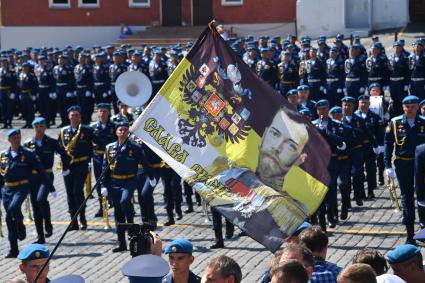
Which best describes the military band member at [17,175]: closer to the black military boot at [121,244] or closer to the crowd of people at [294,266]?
the black military boot at [121,244]

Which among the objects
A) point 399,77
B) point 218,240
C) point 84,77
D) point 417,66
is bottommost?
point 218,240

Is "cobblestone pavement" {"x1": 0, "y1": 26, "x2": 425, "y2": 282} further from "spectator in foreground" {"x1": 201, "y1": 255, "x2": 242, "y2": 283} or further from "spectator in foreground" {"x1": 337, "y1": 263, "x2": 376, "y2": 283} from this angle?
"spectator in foreground" {"x1": 337, "y1": 263, "x2": 376, "y2": 283}

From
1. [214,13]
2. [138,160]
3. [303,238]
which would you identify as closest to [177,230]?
[138,160]

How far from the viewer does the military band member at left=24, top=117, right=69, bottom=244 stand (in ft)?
53.9

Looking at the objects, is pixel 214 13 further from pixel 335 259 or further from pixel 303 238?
pixel 303 238

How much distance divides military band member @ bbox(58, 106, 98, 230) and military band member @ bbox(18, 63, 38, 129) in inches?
454

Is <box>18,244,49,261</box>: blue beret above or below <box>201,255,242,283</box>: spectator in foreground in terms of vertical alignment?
below

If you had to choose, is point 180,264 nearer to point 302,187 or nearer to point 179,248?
point 179,248

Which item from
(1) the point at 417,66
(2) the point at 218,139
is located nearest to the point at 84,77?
(1) the point at 417,66

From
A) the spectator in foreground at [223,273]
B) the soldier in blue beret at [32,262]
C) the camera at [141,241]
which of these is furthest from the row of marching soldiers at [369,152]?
the spectator in foreground at [223,273]

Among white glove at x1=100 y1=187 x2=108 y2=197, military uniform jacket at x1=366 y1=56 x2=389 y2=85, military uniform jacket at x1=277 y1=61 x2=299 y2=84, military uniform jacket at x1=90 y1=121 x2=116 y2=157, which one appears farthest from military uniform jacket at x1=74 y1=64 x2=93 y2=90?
white glove at x1=100 y1=187 x2=108 y2=197

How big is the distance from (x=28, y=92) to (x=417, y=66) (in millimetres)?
11245

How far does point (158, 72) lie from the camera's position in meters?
27.0

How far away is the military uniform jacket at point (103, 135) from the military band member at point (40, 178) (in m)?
0.63
